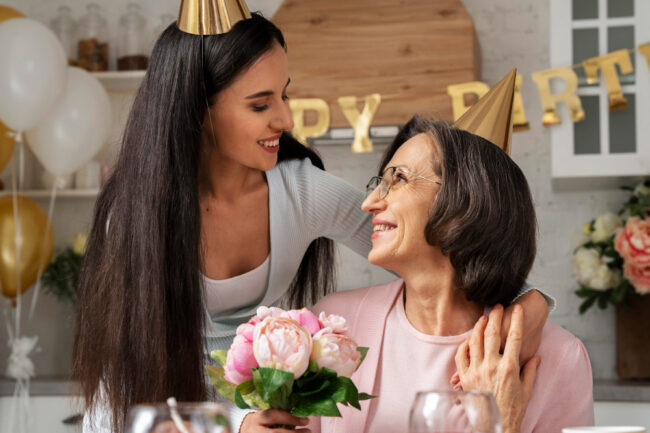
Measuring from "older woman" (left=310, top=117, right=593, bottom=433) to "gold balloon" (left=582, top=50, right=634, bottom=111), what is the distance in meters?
1.71

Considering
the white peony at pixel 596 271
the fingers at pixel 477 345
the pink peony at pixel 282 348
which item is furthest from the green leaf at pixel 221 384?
the white peony at pixel 596 271

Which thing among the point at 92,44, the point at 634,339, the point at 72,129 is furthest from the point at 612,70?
the point at 92,44

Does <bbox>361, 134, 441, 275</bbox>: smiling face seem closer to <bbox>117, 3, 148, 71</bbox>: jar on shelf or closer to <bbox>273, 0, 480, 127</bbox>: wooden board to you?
<bbox>273, 0, 480, 127</bbox>: wooden board

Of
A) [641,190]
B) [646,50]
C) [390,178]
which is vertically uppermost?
[646,50]

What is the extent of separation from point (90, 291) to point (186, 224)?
0.90 ft

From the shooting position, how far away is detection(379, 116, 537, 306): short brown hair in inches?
60.1

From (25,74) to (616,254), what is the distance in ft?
7.80

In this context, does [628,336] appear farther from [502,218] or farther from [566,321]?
[502,218]

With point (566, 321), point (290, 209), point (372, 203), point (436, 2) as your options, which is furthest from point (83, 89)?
point (566, 321)

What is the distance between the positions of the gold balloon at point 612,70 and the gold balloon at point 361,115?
85 centimetres

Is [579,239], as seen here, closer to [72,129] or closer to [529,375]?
[529,375]

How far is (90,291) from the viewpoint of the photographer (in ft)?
5.41

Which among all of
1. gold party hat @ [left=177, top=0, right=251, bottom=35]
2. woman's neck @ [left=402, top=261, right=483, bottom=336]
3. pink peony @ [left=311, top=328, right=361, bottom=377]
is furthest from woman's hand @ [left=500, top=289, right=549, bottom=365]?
gold party hat @ [left=177, top=0, right=251, bottom=35]

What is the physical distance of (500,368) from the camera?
1.32 metres
